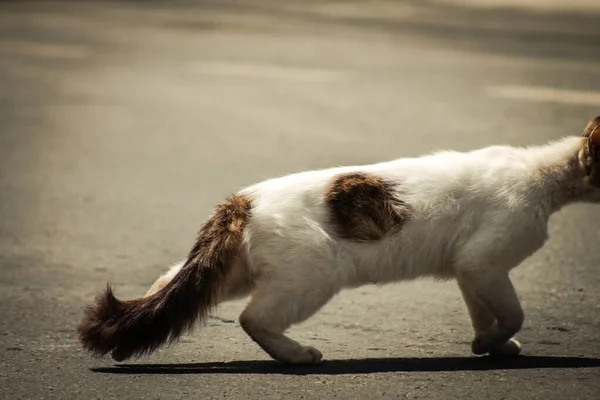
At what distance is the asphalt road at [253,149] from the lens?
573 cm

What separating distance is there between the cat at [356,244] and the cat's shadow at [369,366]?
0.27 ft

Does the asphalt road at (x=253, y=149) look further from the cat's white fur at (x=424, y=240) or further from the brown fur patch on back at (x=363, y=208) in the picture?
the brown fur patch on back at (x=363, y=208)

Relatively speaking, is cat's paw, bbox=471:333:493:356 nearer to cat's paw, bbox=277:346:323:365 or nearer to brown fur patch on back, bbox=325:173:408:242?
brown fur patch on back, bbox=325:173:408:242

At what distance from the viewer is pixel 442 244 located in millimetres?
5895

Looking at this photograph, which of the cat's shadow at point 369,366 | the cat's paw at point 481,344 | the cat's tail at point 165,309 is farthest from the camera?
the cat's paw at point 481,344

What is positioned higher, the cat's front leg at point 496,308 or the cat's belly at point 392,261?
the cat's belly at point 392,261

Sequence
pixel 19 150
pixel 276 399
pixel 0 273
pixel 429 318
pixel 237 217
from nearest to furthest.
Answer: pixel 276 399
pixel 237 217
pixel 429 318
pixel 0 273
pixel 19 150

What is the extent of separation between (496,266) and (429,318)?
1037mm

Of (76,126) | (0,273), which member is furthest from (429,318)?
(76,126)

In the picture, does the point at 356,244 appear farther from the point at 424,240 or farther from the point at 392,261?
the point at 424,240

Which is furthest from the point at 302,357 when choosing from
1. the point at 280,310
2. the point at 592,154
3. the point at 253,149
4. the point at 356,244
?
the point at 253,149

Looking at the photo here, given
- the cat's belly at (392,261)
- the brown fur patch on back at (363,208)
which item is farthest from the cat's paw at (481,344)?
the brown fur patch on back at (363,208)

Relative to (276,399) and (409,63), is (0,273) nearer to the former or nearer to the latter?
(276,399)

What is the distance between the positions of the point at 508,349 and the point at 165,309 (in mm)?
1671
